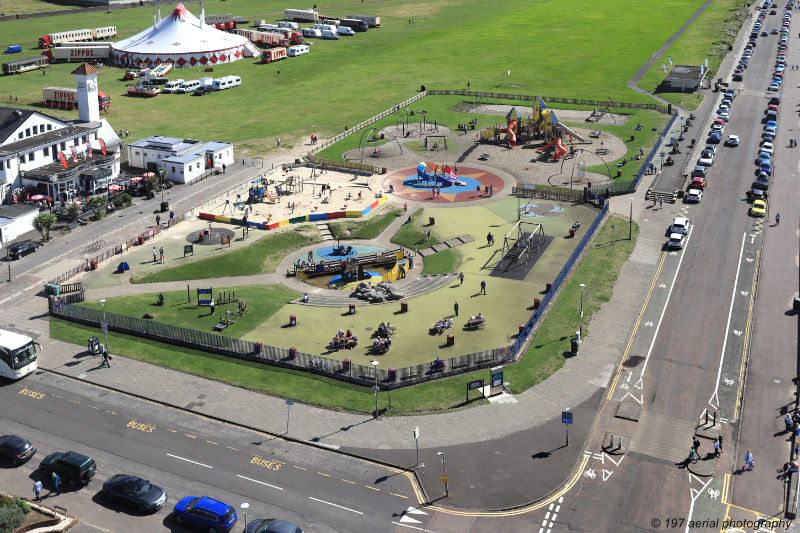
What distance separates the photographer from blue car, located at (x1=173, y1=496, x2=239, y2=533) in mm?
53969

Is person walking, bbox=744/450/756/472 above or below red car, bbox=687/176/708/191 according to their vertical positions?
below

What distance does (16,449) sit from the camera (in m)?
61.1

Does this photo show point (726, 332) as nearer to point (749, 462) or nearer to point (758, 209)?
point (749, 462)

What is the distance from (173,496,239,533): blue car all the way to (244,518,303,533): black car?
1462mm

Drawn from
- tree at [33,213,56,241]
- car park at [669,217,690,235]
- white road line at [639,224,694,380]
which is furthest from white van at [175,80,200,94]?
white road line at [639,224,694,380]

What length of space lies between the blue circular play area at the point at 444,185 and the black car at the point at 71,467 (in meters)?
73.2

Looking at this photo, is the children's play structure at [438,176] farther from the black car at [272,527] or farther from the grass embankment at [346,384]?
the black car at [272,527]

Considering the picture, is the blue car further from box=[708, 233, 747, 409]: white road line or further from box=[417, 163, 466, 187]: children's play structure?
box=[417, 163, 466, 187]: children's play structure

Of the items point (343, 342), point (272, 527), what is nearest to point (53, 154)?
point (343, 342)

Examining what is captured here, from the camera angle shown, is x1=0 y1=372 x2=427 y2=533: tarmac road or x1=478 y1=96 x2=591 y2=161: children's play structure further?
x1=478 y1=96 x2=591 y2=161: children's play structure

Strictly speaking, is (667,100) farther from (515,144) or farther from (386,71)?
(386,71)

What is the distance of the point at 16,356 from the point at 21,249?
2984cm

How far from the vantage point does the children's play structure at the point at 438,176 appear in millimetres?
124375

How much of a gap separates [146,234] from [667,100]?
113 meters
